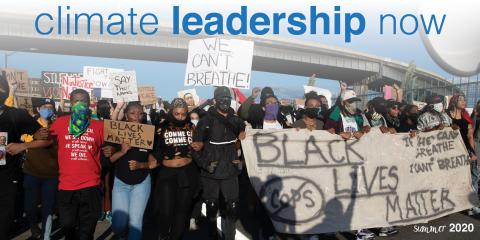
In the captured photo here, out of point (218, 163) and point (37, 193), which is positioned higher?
point (218, 163)

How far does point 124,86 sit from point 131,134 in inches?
128

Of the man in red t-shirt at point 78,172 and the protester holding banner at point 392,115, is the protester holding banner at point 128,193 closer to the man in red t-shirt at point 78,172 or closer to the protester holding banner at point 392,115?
the man in red t-shirt at point 78,172

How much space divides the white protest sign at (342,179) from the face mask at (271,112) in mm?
724

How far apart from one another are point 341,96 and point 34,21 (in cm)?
5087

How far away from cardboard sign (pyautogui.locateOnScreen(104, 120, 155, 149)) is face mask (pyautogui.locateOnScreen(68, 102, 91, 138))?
38cm

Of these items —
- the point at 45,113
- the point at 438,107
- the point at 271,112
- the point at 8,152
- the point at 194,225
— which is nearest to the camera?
the point at 8,152

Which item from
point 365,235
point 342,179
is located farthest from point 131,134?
point 365,235

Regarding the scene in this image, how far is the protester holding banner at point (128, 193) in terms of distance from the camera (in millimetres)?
4980

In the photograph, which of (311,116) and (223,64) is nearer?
(311,116)

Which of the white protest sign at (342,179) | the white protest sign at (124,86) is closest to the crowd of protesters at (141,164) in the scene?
the white protest sign at (342,179)

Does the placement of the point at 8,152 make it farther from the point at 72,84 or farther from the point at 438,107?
the point at 72,84

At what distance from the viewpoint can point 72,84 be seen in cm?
1352

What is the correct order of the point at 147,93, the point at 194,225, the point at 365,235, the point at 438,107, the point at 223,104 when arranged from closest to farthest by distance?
the point at 223,104
the point at 365,235
the point at 194,225
the point at 438,107
the point at 147,93

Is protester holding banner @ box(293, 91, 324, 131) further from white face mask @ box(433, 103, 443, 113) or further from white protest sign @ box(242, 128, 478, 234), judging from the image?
white face mask @ box(433, 103, 443, 113)
